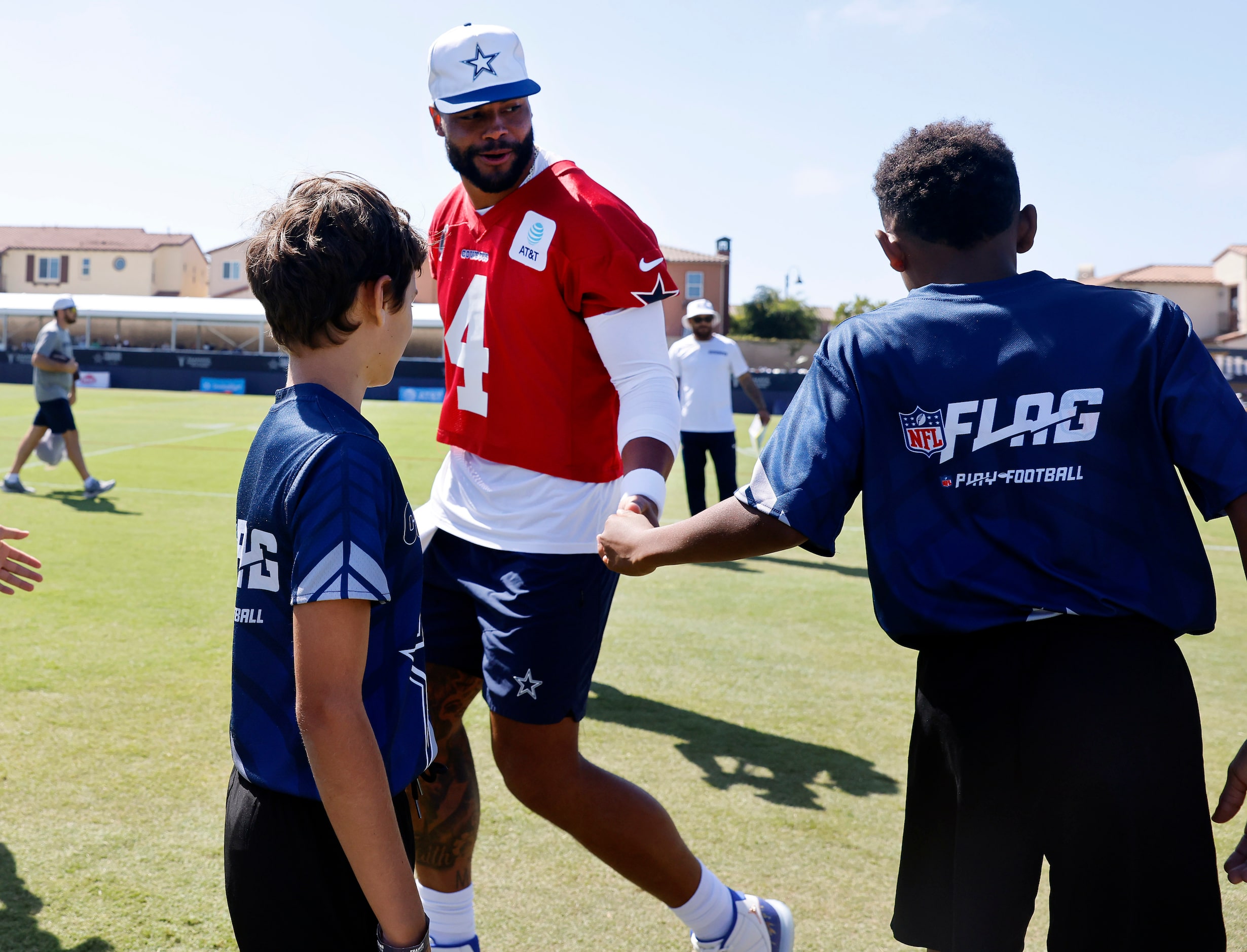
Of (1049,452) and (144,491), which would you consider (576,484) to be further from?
(144,491)

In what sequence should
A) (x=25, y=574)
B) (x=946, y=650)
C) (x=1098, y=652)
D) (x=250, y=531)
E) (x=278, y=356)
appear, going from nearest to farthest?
(x=250, y=531)
(x=1098, y=652)
(x=946, y=650)
(x=25, y=574)
(x=278, y=356)

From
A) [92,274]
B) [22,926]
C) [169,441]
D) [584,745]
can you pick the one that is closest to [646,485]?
[22,926]

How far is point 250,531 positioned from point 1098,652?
1.51 meters

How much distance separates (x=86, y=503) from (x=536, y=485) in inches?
366

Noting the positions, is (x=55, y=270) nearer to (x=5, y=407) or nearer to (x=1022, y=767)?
(x=5, y=407)

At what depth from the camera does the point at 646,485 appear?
2.69 m

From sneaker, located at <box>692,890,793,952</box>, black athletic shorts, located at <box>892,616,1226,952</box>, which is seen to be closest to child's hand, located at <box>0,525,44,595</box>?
sneaker, located at <box>692,890,793,952</box>

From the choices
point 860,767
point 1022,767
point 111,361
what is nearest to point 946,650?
point 1022,767

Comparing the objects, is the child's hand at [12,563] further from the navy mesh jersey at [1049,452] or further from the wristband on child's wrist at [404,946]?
the navy mesh jersey at [1049,452]

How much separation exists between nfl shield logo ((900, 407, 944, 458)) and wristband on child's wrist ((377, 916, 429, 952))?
3.99 feet

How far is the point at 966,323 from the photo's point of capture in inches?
80.3

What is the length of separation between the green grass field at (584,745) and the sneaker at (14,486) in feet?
8.26

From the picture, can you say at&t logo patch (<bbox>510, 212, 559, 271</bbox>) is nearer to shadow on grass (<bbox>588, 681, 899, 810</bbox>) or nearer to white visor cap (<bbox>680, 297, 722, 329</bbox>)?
shadow on grass (<bbox>588, 681, 899, 810</bbox>)

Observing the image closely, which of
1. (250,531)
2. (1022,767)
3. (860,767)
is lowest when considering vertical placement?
(860,767)
